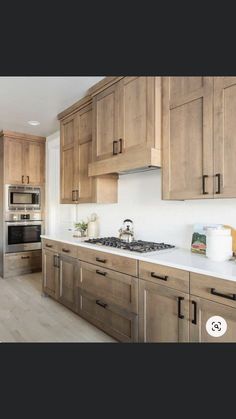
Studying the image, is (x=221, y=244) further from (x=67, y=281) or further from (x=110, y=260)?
(x=67, y=281)

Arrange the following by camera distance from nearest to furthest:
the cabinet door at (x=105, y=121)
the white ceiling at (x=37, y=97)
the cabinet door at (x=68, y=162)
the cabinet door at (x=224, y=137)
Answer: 1. the cabinet door at (x=224, y=137)
2. the cabinet door at (x=105, y=121)
3. the white ceiling at (x=37, y=97)
4. the cabinet door at (x=68, y=162)

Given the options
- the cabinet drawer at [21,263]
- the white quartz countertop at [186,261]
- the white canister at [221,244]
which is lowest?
the cabinet drawer at [21,263]

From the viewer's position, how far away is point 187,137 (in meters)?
1.92

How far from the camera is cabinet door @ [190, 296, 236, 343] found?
1427mm

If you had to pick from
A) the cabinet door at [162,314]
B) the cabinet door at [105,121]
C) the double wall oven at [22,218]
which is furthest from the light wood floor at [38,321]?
the cabinet door at [105,121]

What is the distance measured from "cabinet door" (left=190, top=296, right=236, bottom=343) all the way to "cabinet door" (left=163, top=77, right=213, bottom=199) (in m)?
0.73

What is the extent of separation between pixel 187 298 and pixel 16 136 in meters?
4.03

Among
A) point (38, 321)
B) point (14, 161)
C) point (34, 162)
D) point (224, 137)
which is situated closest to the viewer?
point (224, 137)

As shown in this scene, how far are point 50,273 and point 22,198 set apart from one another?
1.85 meters

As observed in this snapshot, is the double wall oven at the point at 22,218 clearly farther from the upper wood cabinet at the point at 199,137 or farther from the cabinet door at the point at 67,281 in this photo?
the upper wood cabinet at the point at 199,137

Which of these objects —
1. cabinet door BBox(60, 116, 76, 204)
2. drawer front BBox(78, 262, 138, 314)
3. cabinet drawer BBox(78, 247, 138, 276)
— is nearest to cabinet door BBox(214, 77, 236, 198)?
cabinet drawer BBox(78, 247, 138, 276)

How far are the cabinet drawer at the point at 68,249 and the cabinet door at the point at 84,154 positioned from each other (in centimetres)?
59

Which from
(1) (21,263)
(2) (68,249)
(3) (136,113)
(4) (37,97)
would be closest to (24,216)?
(1) (21,263)

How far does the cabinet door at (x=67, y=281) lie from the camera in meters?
2.76
